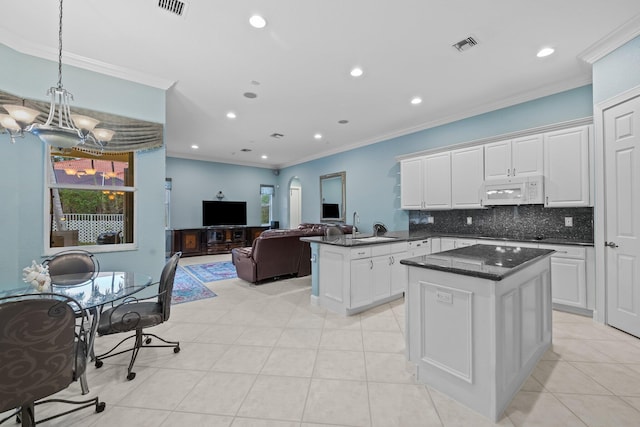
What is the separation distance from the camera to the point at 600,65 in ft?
9.68

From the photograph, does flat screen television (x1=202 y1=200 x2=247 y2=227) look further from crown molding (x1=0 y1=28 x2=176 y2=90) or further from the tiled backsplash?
the tiled backsplash

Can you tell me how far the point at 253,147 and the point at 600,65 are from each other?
6604 mm

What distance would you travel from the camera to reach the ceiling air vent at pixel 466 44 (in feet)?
9.08

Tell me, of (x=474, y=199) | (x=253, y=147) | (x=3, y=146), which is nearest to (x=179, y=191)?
(x=253, y=147)

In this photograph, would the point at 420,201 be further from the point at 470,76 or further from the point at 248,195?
the point at 248,195

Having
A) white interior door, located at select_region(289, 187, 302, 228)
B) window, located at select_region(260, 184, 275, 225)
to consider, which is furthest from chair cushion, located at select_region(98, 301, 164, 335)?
window, located at select_region(260, 184, 275, 225)

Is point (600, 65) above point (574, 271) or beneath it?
above

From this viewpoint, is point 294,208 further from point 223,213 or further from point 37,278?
point 37,278

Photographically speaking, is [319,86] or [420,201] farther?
[420,201]

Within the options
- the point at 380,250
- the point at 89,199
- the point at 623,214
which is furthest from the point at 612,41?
the point at 89,199

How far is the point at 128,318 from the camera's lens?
2.12 m

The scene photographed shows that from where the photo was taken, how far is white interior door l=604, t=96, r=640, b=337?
103 inches

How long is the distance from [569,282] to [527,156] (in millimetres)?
1708

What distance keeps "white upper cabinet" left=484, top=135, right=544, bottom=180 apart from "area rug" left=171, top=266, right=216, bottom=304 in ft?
15.7
